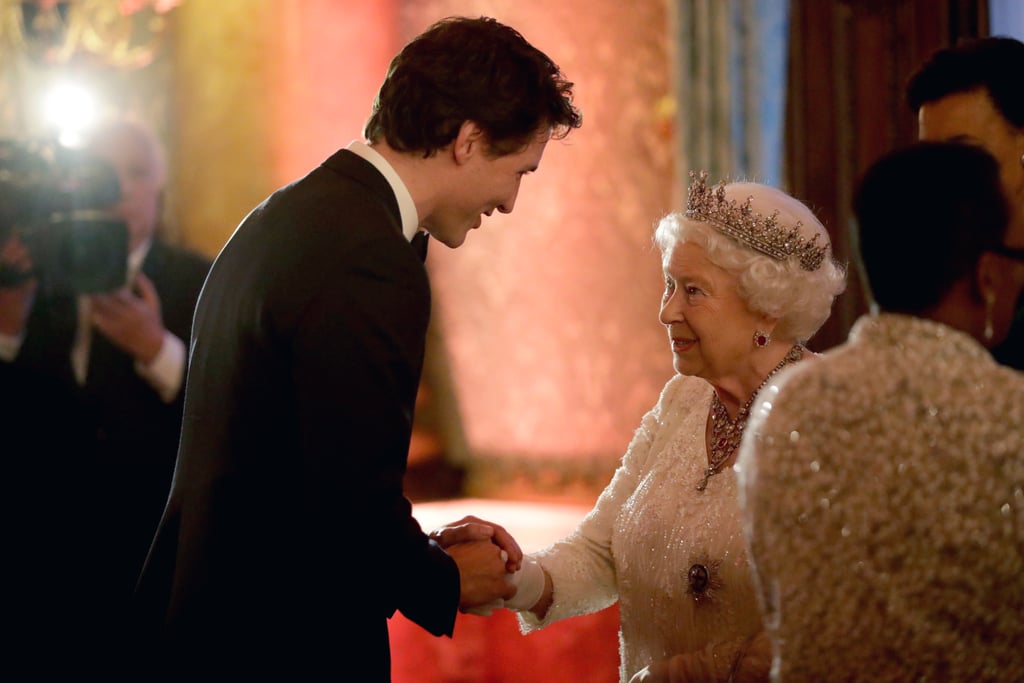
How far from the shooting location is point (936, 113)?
7.65 ft

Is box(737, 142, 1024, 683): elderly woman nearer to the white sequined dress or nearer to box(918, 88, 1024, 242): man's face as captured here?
the white sequined dress

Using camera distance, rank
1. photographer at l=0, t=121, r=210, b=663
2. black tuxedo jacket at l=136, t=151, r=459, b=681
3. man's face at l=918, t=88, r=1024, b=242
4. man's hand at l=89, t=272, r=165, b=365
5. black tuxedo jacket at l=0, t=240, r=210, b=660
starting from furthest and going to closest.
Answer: man's hand at l=89, t=272, r=165, b=365 → photographer at l=0, t=121, r=210, b=663 → black tuxedo jacket at l=0, t=240, r=210, b=660 → man's face at l=918, t=88, r=1024, b=242 → black tuxedo jacket at l=136, t=151, r=459, b=681

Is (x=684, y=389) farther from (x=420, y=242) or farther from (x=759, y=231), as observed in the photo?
(x=420, y=242)

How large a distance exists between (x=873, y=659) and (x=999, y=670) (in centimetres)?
14

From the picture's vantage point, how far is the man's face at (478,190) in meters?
1.91

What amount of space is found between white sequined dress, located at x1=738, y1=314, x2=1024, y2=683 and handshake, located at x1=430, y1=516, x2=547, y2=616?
915 millimetres

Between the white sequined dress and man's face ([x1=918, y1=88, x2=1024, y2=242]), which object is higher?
man's face ([x1=918, y1=88, x2=1024, y2=242])

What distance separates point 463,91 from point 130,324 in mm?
1712

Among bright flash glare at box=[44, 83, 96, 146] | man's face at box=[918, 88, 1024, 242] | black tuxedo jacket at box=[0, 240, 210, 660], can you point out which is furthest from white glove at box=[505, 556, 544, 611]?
bright flash glare at box=[44, 83, 96, 146]

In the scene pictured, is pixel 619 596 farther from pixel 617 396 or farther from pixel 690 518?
pixel 617 396

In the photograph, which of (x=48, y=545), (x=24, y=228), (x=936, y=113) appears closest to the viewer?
(x=936, y=113)

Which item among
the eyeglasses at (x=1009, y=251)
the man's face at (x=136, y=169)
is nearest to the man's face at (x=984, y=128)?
the eyeglasses at (x=1009, y=251)

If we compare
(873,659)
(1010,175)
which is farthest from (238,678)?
(1010,175)

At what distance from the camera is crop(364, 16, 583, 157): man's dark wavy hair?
1.85m
